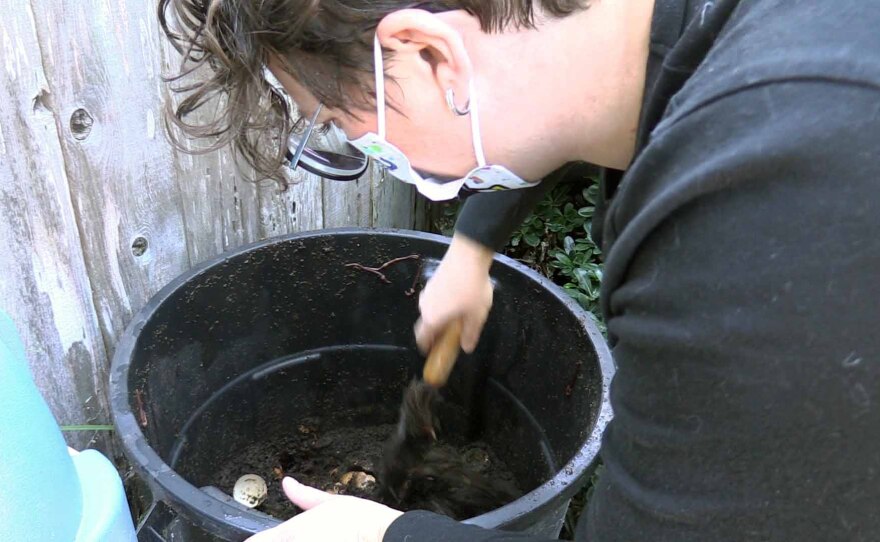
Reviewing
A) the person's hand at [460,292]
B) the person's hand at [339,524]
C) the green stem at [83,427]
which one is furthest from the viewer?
the green stem at [83,427]

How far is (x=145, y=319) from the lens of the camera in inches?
40.7

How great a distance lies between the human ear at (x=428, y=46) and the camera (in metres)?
0.54

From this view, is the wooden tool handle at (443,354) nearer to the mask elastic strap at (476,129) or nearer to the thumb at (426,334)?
the thumb at (426,334)

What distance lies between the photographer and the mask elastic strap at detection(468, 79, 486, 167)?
0.59 metres

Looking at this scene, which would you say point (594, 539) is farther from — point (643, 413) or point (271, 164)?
point (271, 164)

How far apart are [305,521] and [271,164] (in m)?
→ 0.36

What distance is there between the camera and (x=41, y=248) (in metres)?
1.00

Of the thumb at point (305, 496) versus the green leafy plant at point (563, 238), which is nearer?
the thumb at point (305, 496)

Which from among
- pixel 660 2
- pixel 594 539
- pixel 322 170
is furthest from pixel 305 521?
pixel 660 2

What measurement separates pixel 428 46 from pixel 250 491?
0.97 m

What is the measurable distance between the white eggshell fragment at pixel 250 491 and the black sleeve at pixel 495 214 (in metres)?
0.63

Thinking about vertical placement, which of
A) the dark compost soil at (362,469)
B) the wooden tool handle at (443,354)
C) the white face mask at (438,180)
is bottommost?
the dark compost soil at (362,469)

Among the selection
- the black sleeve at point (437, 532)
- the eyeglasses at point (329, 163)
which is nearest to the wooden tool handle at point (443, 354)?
the eyeglasses at point (329, 163)

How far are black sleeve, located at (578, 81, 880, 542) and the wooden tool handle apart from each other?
0.56 metres
